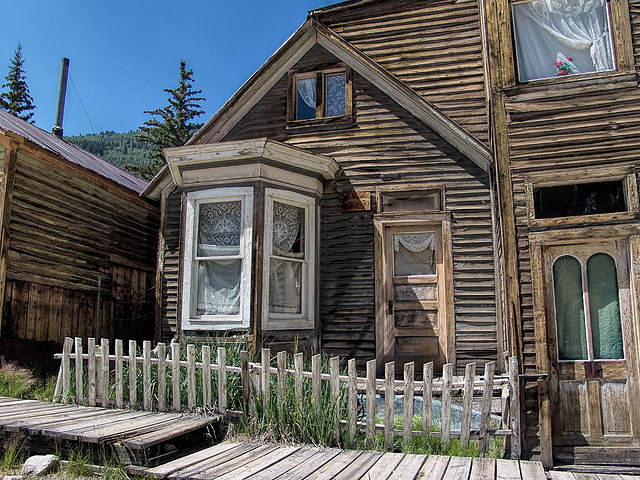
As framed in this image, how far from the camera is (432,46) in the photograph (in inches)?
388

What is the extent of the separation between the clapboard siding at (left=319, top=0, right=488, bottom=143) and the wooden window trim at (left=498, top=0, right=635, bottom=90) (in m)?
2.64

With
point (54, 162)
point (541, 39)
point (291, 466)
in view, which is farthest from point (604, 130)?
point (54, 162)

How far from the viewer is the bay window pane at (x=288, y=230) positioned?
848cm

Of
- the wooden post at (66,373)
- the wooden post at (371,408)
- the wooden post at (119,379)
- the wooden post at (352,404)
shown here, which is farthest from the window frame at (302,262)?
the wooden post at (371,408)

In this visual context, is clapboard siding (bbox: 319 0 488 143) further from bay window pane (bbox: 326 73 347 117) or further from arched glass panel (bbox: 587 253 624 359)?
arched glass panel (bbox: 587 253 624 359)

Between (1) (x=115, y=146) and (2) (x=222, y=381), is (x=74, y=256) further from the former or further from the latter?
(1) (x=115, y=146)

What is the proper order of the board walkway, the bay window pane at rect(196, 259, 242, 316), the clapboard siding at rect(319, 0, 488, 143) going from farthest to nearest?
the clapboard siding at rect(319, 0, 488, 143), the bay window pane at rect(196, 259, 242, 316), the board walkway

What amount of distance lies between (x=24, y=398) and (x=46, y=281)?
9.71 feet

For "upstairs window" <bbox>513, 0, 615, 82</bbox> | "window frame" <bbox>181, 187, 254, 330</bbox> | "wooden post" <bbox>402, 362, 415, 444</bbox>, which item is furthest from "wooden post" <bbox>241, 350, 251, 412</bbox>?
"upstairs window" <bbox>513, 0, 615, 82</bbox>

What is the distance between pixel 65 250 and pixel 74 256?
10.0 inches

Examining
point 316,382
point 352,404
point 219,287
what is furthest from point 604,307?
point 219,287

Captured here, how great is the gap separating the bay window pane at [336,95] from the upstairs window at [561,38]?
3.70 m

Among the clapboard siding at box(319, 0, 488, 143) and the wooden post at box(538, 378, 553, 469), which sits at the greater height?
the clapboard siding at box(319, 0, 488, 143)

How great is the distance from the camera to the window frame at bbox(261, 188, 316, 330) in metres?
8.09
